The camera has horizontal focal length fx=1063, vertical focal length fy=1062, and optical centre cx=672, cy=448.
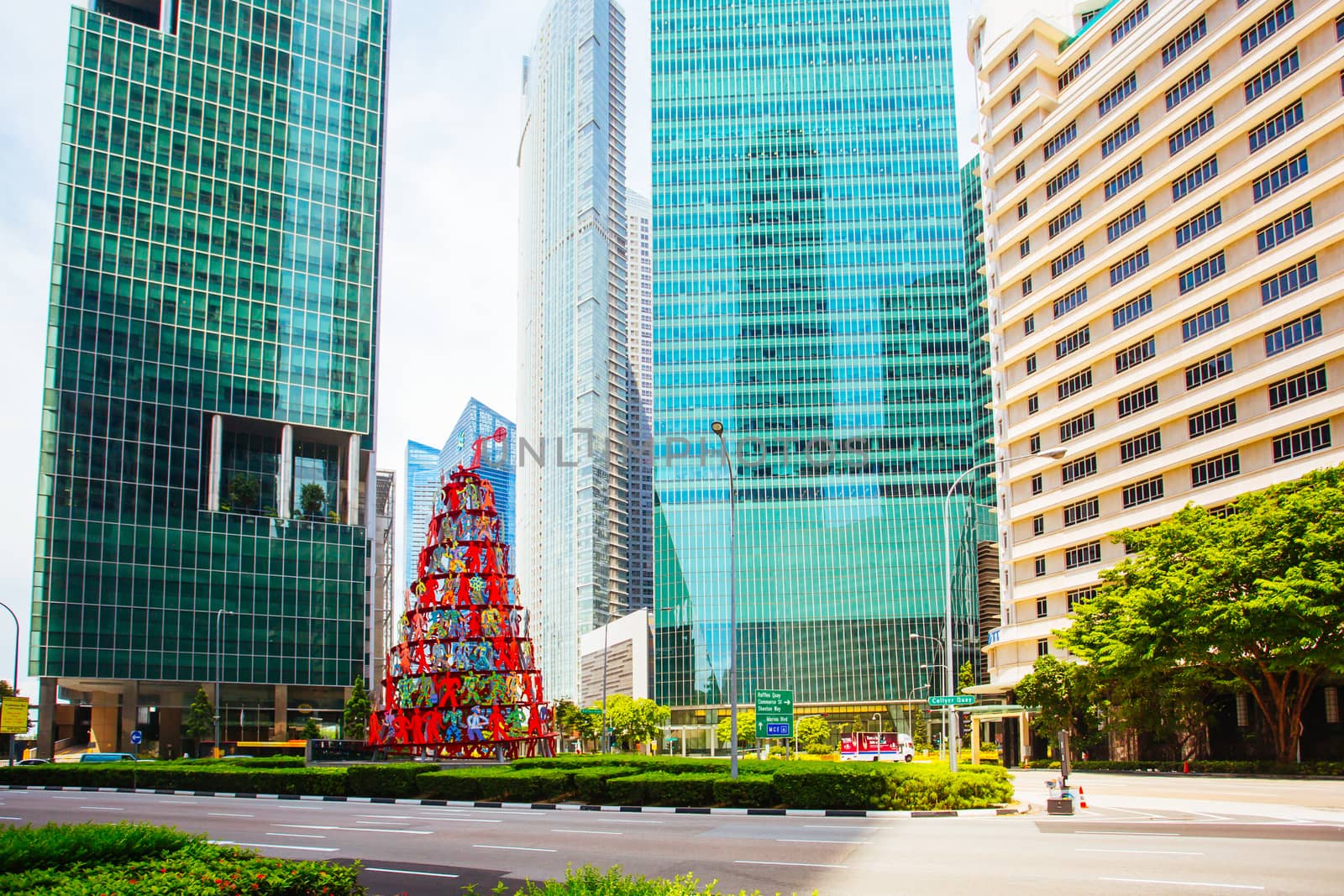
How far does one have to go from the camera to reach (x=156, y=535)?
92.9 m

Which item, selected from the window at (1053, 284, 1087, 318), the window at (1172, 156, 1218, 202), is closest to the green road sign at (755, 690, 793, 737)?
the window at (1172, 156, 1218, 202)

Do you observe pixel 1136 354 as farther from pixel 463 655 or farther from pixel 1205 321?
pixel 463 655

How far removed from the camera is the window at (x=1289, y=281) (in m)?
56.1

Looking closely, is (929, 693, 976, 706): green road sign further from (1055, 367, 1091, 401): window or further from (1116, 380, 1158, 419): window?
(1055, 367, 1091, 401): window

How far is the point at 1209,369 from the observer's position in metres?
62.0

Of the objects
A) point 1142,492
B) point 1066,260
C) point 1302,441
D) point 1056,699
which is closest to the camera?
point 1302,441

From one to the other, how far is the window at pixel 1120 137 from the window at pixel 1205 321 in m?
13.9

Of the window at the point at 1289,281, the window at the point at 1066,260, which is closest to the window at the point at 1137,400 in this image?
the window at the point at 1289,281

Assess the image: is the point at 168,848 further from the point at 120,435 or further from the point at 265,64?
the point at 265,64

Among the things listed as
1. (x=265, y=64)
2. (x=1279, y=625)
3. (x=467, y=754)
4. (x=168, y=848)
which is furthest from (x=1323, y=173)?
(x=265, y=64)

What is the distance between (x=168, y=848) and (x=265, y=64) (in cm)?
10561

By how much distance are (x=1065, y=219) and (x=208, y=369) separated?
244ft

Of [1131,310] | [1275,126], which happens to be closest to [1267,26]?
[1275,126]

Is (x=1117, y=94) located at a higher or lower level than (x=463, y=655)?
higher
